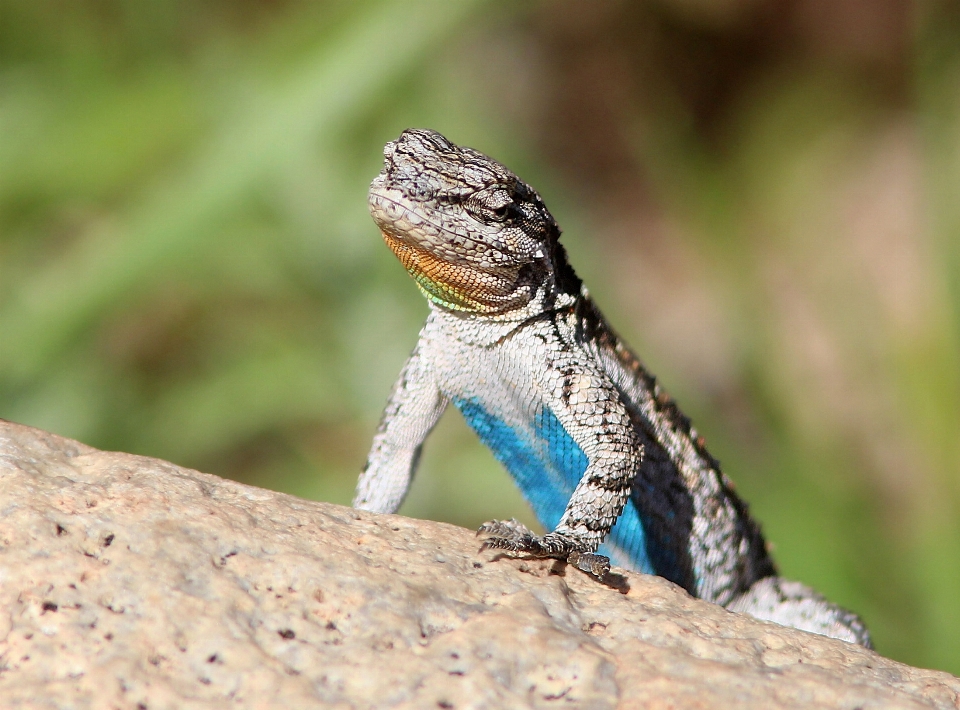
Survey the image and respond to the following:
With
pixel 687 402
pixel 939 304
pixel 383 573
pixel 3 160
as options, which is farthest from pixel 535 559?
pixel 3 160

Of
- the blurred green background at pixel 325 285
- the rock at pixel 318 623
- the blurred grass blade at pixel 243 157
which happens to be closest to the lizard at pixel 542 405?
the rock at pixel 318 623

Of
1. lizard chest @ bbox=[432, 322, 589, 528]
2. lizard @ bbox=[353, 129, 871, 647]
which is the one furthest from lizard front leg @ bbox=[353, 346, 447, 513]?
lizard chest @ bbox=[432, 322, 589, 528]

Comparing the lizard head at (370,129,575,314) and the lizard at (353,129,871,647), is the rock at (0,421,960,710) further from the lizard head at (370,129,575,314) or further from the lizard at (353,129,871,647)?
the lizard head at (370,129,575,314)

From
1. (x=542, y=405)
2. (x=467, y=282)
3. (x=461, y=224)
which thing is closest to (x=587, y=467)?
(x=542, y=405)

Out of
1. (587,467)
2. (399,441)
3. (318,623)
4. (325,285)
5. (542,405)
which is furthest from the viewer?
(325,285)

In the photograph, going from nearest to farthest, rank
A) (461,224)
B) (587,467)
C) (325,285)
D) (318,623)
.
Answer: (318,623), (461,224), (587,467), (325,285)

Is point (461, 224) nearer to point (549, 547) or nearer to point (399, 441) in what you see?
point (399, 441)

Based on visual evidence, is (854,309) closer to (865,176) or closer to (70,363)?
(865,176)
